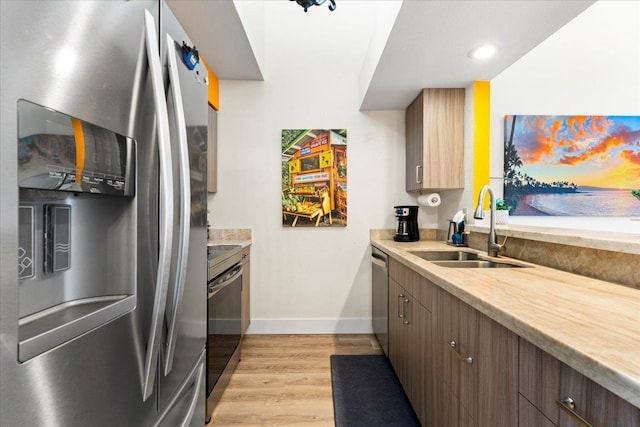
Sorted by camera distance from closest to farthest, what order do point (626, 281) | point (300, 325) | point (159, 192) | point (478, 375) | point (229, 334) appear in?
point (159, 192), point (478, 375), point (626, 281), point (229, 334), point (300, 325)

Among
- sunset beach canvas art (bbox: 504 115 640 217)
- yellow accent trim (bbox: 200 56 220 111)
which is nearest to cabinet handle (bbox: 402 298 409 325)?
sunset beach canvas art (bbox: 504 115 640 217)

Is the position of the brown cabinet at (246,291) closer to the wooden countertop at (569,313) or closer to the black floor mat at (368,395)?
the black floor mat at (368,395)

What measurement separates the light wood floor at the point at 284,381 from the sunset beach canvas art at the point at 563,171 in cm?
193

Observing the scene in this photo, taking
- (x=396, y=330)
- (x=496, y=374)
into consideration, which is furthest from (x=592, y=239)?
(x=396, y=330)

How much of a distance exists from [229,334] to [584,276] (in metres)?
1.97

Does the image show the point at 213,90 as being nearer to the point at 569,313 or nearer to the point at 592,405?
the point at 569,313

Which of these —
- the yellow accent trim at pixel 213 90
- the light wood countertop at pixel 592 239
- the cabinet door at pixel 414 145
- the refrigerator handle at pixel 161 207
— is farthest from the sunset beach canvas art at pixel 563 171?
the refrigerator handle at pixel 161 207

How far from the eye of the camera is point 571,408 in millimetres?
655

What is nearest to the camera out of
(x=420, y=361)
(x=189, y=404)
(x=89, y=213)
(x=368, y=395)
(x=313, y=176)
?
(x=89, y=213)

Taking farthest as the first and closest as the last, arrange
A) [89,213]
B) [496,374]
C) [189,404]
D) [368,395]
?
[368,395] < [189,404] < [496,374] < [89,213]

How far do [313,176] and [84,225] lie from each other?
2524 mm

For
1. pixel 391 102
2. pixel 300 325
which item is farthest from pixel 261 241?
pixel 391 102

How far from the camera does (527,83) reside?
288 centimetres

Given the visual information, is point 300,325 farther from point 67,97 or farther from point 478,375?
point 67,97
